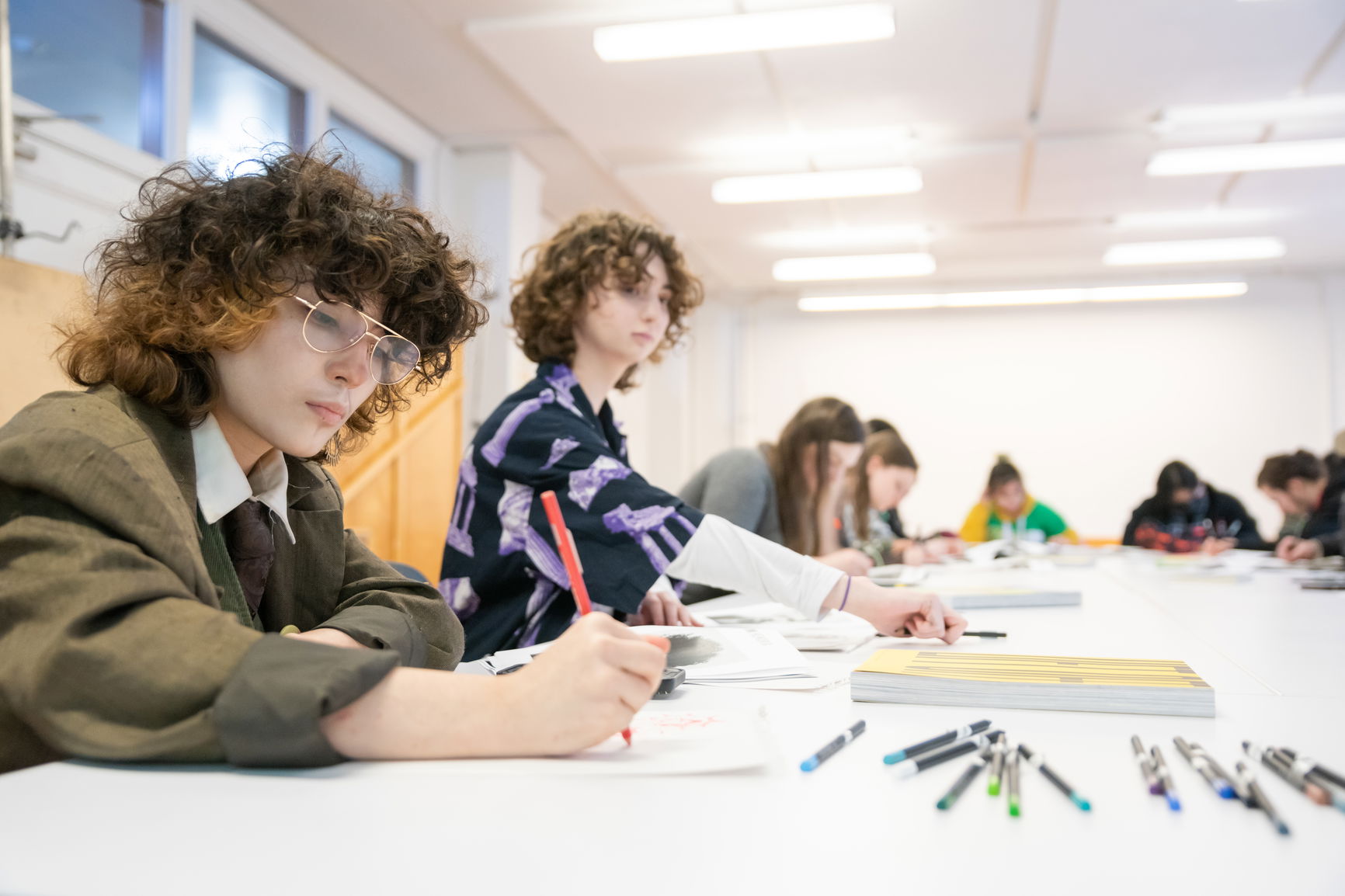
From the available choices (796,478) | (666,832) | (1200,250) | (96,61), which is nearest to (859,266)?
(1200,250)

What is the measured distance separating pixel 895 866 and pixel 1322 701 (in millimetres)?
781

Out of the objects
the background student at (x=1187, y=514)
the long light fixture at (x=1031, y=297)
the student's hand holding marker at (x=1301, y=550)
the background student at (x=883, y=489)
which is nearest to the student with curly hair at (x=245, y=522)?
the background student at (x=883, y=489)

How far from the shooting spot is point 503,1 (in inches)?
143

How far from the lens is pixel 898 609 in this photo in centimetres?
144

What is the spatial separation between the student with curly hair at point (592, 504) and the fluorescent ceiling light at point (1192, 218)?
5.17 m

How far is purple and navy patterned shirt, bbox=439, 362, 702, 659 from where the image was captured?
1.47 meters

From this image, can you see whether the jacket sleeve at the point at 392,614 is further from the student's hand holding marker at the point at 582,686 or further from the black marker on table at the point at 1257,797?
the black marker on table at the point at 1257,797

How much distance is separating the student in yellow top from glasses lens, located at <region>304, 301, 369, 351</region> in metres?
Result: 4.96

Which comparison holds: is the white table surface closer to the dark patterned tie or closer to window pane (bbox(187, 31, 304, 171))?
the dark patterned tie

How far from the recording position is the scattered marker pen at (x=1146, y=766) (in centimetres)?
71

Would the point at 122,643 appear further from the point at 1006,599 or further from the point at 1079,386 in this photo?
the point at 1079,386

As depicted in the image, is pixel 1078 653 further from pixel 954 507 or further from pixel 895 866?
pixel 954 507

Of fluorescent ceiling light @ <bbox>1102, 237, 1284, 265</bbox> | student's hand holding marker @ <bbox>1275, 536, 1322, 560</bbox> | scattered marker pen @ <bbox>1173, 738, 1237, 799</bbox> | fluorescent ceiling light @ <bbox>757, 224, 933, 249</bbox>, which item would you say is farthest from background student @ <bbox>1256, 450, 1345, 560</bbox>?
scattered marker pen @ <bbox>1173, 738, 1237, 799</bbox>

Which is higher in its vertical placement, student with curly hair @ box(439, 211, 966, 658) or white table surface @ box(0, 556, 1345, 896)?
student with curly hair @ box(439, 211, 966, 658)
